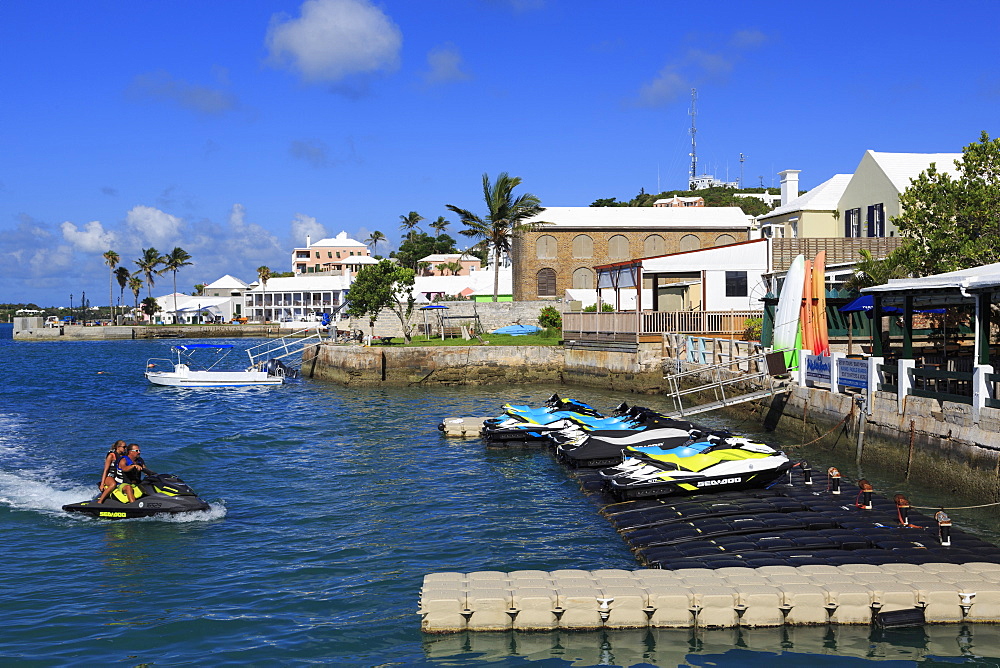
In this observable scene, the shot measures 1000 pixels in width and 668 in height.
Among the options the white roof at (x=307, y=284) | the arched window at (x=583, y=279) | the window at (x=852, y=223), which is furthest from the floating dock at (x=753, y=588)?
the white roof at (x=307, y=284)

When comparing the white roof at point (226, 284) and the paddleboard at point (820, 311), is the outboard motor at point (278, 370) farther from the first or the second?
the white roof at point (226, 284)

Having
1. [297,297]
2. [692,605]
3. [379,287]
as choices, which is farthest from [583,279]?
[297,297]

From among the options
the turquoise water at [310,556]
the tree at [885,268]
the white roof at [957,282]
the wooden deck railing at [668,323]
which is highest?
the tree at [885,268]

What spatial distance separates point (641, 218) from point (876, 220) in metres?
29.8

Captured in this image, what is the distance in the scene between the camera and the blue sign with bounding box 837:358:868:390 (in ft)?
71.4

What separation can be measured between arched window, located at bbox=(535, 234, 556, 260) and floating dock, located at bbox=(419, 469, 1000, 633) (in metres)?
55.9

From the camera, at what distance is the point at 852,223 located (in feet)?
149

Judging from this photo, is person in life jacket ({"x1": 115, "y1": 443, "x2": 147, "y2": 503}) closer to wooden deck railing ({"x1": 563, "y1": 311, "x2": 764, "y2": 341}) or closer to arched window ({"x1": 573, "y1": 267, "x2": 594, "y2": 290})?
wooden deck railing ({"x1": 563, "y1": 311, "x2": 764, "y2": 341})

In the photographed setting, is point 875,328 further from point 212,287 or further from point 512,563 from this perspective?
point 212,287

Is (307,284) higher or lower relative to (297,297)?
higher

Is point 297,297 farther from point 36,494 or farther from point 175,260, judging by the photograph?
point 36,494

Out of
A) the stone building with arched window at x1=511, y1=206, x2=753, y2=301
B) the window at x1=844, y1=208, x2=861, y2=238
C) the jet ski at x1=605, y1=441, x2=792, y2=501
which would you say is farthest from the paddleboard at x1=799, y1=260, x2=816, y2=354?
the stone building with arched window at x1=511, y1=206, x2=753, y2=301

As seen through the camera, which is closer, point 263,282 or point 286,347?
point 286,347

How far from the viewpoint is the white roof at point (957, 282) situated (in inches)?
712
